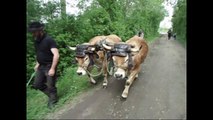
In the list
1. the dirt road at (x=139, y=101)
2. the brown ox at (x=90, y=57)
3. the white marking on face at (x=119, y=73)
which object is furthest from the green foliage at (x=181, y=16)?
the white marking on face at (x=119, y=73)

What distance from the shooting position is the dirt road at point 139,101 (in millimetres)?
6402

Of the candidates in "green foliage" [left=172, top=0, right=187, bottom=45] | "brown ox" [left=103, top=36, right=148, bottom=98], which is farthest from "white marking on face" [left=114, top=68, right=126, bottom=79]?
"green foliage" [left=172, top=0, right=187, bottom=45]

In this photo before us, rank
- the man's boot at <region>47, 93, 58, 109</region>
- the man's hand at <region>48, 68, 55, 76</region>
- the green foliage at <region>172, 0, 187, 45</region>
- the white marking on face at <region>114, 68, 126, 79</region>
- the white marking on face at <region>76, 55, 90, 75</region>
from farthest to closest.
→ the green foliage at <region>172, 0, 187, 45</region> < the white marking on face at <region>76, 55, 90, 75</region> < the white marking on face at <region>114, 68, 126, 79</region> < the man's boot at <region>47, 93, 58, 109</region> < the man's hand at <region>48, 68, 55, 76</region>

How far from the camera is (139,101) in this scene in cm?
721

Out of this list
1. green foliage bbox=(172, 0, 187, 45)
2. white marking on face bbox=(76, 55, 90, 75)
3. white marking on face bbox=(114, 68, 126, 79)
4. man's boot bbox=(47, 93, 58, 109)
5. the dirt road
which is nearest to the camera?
the dirt road

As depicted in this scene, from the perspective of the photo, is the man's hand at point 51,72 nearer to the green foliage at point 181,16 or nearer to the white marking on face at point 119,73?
the white marking on face at point 119,73

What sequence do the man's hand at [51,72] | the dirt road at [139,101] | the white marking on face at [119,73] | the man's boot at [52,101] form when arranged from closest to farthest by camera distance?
the dirt road at [139,101]
the man's hand at [51,72]
the man's boot at [52,101]
the white marking on face at [119,73]

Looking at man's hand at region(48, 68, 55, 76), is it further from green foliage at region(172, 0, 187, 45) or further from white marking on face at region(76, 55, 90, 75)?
green foliage at region(172, 0, 187, 45)

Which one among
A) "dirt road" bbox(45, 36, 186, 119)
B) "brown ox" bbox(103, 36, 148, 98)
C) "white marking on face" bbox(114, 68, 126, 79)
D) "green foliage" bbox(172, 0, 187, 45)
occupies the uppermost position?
"green foliage" bbox(172, 0, 187, 45)

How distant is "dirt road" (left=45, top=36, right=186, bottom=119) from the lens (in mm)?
6402

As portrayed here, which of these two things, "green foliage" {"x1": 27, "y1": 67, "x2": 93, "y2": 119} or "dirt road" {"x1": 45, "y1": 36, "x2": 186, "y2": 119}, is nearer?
"dirt road" {"x1": 45, "y1": 36, "x2": 186, "y2": 119}

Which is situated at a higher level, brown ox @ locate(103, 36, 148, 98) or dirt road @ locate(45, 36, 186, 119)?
brown ox @ locate(103, 36, 148, 98)

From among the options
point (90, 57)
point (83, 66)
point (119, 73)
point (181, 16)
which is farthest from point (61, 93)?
point (181, 16)
